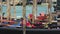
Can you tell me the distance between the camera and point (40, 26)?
3.26m

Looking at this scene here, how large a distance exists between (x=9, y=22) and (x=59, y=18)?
2.58ft

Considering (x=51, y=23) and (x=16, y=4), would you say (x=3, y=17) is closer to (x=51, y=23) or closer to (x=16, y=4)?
(x=16, y=4)

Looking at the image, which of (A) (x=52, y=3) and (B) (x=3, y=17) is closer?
(A) (x=52, y=3)

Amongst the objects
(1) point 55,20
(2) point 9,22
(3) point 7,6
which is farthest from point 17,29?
(1) point 55,20

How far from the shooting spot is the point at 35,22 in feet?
10.8

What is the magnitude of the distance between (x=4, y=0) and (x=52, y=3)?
0.74 m

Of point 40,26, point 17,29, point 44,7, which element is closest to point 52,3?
point 44,7

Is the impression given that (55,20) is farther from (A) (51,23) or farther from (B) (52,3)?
(B) (52,3)

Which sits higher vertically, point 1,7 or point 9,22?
point 1,7

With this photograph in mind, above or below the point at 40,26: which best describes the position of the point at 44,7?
above

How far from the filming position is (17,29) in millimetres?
3254

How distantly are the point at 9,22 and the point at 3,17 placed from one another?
0.43 feet

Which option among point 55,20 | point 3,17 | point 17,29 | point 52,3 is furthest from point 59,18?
point 3,17

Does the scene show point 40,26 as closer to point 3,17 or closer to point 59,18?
point 59,18
